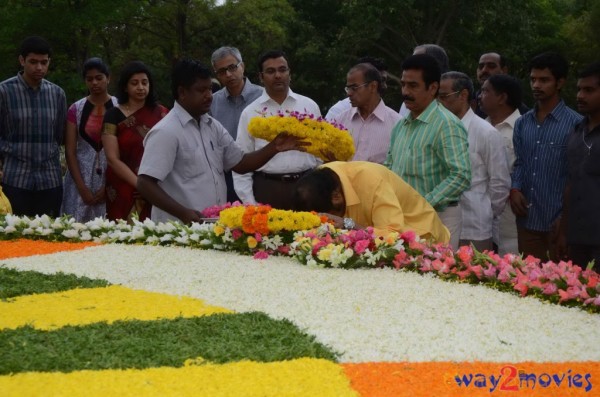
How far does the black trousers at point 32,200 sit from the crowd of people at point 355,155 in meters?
0.01

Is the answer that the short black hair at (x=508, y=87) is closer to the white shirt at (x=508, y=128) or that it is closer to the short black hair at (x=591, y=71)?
the white shirt at (x=508, y=128)

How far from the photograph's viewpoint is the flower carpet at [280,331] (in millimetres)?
4102

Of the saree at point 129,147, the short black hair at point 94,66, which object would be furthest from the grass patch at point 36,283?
the short black hair at point 94,66

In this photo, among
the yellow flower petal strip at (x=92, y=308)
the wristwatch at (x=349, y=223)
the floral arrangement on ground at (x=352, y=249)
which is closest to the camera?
the yellow flower petal strip at (x=92, y=308)

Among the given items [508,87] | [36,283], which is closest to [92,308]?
[36,283]

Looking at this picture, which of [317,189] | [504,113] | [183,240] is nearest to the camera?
[317,189]

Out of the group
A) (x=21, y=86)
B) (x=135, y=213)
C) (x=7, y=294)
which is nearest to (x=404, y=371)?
(x=7, y=294)

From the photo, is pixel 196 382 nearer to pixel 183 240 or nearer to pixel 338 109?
pixel 183 240

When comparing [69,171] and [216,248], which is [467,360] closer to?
[216,248]

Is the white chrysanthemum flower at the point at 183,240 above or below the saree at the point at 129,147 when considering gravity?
below

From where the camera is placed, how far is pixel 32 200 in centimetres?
927

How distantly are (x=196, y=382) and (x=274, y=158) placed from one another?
4.71 m

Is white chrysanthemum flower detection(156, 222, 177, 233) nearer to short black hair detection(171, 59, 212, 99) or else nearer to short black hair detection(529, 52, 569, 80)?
short black hair detection(171, 59, 212, 99)

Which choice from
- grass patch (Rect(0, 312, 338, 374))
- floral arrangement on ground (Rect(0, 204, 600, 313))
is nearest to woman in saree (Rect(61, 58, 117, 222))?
floral arrangement on ground (Rect(0, 204, 600, 313))
